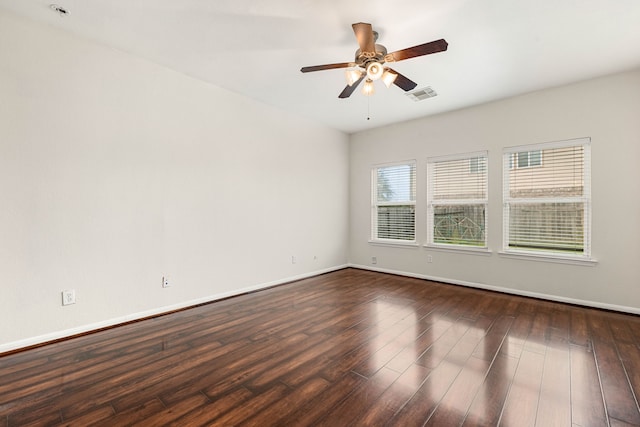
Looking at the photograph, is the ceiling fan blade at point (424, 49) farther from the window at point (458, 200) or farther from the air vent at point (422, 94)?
the window at point (458, 200)

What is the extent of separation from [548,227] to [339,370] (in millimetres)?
3606

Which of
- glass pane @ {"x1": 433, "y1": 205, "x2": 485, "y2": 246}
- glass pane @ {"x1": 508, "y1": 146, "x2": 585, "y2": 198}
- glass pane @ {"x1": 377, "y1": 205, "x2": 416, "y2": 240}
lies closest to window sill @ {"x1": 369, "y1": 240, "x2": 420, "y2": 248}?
glass pane @ {"x1": 377, "y1": 205, "x2": 416, "y2": 240}

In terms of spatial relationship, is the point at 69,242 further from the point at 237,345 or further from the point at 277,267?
the point at 277,267

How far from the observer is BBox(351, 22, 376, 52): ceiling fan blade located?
7.43 ft

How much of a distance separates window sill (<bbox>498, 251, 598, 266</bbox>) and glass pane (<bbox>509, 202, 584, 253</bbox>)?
12cm

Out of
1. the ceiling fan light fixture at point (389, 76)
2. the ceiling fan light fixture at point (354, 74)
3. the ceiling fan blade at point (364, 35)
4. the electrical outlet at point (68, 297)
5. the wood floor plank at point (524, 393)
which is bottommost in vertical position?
the wood floor plank at point (524, 393)

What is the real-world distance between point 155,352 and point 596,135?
5.34 metres

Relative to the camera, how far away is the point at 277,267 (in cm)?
459

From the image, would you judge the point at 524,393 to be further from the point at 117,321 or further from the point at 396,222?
the point at 396,222

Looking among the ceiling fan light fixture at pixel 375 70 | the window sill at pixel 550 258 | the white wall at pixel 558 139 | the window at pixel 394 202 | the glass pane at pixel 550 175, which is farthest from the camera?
the window at pixel 394 202

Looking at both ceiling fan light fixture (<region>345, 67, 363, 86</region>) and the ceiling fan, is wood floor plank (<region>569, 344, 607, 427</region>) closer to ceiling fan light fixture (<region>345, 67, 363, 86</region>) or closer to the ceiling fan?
the ceiling fan

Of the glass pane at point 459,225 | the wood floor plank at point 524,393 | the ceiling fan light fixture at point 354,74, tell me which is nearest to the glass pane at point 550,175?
the glass pane at point 459,225

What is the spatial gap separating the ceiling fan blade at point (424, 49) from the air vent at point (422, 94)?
1624mm

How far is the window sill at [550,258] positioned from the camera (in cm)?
356
